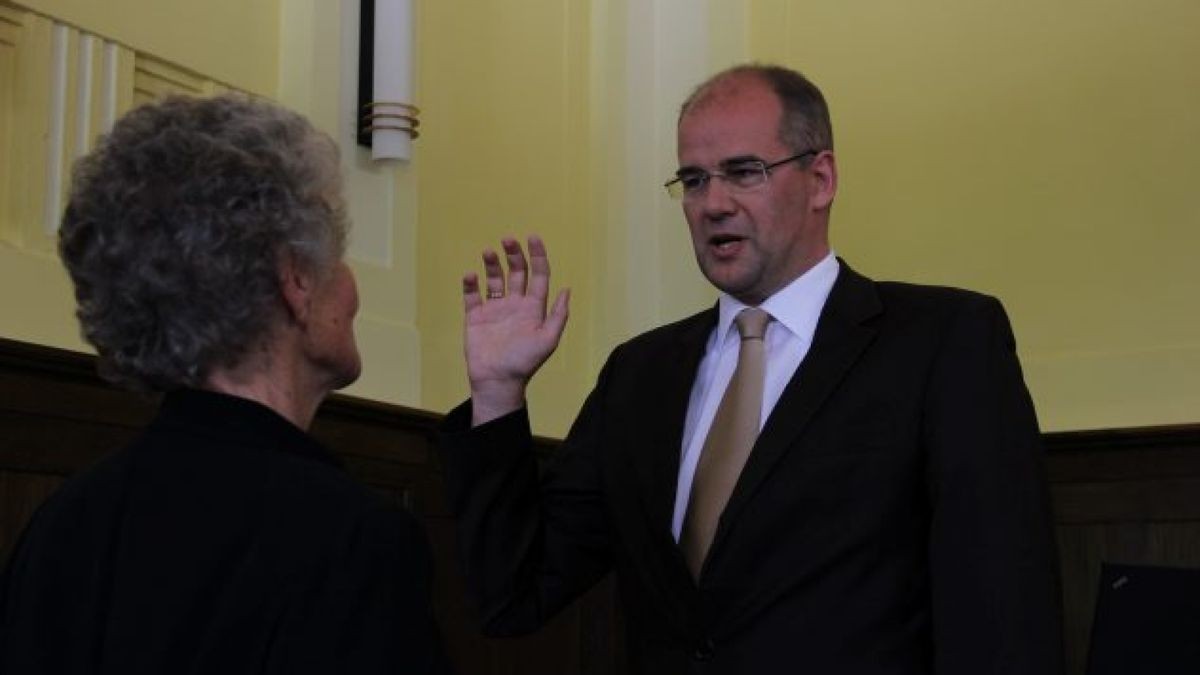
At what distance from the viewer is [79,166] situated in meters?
1.81

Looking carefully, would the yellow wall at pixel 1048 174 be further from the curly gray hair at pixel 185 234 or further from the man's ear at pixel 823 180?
the curly gray hair at pixel 185 234

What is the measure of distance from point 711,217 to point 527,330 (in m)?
0.38

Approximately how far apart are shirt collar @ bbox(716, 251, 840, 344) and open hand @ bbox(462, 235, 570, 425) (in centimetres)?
32

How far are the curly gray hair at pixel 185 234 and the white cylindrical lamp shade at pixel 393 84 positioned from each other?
3.47m

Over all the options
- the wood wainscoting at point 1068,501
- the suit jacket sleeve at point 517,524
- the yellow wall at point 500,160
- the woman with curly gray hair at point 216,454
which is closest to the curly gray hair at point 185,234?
the woman with curly gray hair at point 216,454

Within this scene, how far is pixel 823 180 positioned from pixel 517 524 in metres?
0.78

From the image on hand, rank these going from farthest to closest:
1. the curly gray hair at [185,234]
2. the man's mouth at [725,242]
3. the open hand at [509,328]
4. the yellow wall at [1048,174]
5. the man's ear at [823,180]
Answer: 1. the yellow wall at [1048,174]
2. the man's ear at [823,180]
3. the man's mouth at [725,242]
4. the open hand at [509,328]
5. the curly gray hair at [185,234]

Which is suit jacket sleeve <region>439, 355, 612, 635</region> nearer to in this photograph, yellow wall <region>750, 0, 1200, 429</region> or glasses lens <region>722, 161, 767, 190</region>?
glasses lens <region>722, 161, 767, 190</region>

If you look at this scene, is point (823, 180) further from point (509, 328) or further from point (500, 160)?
point (500, 160)

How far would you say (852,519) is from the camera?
2.50 m

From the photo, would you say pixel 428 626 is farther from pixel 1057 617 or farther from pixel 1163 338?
pixel 1163 338

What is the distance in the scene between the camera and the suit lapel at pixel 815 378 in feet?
8.37

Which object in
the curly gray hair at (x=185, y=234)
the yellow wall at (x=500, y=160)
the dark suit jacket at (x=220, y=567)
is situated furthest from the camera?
the yellow wall at (x=500, y=160)

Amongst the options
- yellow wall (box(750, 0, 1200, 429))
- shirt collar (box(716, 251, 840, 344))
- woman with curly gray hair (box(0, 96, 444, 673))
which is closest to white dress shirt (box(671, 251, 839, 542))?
shirt collar (box(716, 251, 840, 344))
